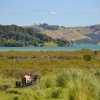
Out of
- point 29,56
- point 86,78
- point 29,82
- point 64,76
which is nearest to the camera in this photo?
point 86,78

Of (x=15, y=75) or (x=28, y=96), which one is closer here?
(x=28, y=96)

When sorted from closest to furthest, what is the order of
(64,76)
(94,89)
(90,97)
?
(90,97) → (94,89) → (64,76)

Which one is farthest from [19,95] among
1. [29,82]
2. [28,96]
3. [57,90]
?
[29,82]

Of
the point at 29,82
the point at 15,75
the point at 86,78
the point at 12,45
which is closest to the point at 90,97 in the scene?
the point at 86,78

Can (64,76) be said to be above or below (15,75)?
above

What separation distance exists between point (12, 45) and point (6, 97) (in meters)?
184

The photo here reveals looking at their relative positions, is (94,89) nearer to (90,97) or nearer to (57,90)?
(90,97)

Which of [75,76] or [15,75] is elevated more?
[75,76]

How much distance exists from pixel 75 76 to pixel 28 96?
3345 millimetres

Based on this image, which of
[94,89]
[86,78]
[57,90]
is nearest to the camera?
[94,89]

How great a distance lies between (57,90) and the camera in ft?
45.4

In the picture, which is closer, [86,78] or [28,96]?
[28,96]

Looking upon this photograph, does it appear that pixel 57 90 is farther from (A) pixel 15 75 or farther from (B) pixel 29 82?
(A) pixel 15 75

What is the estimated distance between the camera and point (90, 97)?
1102 cm
